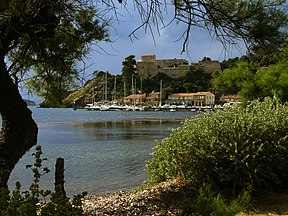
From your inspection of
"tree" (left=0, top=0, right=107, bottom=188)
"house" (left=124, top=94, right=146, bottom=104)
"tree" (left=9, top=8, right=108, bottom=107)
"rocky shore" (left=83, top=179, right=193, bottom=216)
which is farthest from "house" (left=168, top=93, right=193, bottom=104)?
"tree" (left=0, top=0, right=107, bottom=188)

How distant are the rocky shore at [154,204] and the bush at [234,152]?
16.7 inches

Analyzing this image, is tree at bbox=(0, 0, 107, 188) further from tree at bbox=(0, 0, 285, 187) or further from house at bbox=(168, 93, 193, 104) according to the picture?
house at bbox=(168, 93, 193, 104)

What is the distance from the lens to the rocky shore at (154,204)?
5.19m

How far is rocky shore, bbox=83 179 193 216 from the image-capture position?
5191 millimetres

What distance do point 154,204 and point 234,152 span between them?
5.14 ft

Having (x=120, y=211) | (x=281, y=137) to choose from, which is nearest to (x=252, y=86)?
(x=281, y=137)

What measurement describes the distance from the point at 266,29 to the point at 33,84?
290 centimetres

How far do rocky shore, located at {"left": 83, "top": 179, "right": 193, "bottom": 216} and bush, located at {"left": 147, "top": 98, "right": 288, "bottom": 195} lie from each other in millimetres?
424

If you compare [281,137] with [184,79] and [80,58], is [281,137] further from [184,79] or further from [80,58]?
[184,79]

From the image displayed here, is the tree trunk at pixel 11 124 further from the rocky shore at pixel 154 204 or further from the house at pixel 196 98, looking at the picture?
the house at pixel 196 98

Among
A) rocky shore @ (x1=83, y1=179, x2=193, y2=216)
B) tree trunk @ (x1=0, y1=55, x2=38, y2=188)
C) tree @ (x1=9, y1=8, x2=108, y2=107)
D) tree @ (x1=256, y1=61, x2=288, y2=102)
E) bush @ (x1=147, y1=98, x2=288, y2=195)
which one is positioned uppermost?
tree @ (x1=256, y1=61, x2=288, y2=102)

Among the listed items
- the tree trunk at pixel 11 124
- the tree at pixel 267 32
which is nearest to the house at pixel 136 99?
the tree trunk at pixel 11 124

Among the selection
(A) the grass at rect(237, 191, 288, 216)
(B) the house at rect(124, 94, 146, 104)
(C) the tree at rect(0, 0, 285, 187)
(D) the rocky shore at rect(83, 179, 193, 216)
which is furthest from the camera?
(B) the house at rect(124, 94, 146, 104)

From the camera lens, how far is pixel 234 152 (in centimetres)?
628
